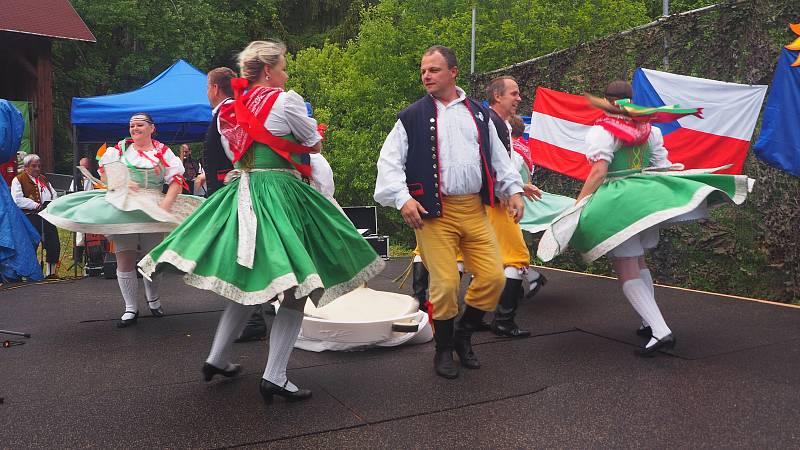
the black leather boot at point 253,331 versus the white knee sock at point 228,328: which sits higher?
the white knee sock at point 228,328

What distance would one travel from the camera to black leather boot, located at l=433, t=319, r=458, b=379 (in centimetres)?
368

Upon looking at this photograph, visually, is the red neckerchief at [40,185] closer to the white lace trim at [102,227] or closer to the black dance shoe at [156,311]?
the black dance shoe at [156,311]

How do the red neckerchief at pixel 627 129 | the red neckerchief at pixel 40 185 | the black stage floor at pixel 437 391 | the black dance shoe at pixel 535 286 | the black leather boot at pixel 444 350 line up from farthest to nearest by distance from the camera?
the red neckerchief at pixel 40 185
the black dance shoe at pixel 535 286
the red neckerchief at pixel 627 129
the black leather boot at pixel 444 350
the black stage floor at pixel 437 391

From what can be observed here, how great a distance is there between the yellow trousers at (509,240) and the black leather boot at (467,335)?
3.24ft

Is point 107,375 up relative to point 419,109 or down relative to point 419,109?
down

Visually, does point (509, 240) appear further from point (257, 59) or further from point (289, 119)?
point (257, 59)

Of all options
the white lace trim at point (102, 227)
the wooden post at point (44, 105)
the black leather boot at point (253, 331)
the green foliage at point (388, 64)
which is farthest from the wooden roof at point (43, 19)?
the black leather boot at point (253, 331)

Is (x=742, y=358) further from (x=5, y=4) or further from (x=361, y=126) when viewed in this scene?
(x=5, y=4)

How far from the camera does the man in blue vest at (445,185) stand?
11.8ft

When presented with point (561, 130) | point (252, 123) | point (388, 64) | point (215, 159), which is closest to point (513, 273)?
point (215, 159)

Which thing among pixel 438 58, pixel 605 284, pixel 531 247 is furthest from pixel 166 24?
pixel 438 58

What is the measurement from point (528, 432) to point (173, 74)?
8.13 meters

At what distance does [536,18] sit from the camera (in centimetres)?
1298

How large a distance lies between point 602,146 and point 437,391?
5.82ft
